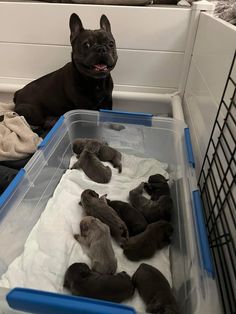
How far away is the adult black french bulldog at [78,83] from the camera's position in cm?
126

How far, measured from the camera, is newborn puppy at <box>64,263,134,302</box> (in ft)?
2.42

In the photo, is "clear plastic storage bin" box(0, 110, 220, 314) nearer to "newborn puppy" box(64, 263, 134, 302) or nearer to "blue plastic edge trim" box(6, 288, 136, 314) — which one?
"blue plastic edge trim" box(6, 288, 136, 314)

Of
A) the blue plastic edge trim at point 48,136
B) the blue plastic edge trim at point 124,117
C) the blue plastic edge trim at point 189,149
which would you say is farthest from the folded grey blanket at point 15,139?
the blue plastic edge trim at point 189,149

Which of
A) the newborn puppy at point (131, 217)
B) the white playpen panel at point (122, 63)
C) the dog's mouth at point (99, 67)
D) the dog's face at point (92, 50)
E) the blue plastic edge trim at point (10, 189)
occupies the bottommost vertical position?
the newborn puppy at point (131, 217)

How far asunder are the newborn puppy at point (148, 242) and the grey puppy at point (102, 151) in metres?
0.46

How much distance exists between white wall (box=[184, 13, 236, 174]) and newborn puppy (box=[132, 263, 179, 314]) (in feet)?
1.48

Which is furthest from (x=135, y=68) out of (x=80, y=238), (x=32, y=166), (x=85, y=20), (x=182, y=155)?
(x=80, y=238)

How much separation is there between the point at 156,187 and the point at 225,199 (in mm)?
489

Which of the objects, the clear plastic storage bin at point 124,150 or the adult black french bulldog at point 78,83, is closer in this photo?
the clear plastic storage bin at point 124,150

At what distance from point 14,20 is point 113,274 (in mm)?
1497

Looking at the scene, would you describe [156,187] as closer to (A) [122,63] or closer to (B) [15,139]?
(B) [15,139]

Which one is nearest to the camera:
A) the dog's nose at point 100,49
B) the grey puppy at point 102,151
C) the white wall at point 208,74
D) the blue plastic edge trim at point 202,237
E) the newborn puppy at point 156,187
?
the blue plastic edge trim at point 202,237

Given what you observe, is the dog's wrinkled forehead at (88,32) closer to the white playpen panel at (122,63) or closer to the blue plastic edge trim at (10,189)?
the white playpen panel at (122,63)

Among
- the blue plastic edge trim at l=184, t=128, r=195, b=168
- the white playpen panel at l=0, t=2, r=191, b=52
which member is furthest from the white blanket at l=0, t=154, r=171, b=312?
A: the white playpen panel at l=0, t=2, r=191, b=52
